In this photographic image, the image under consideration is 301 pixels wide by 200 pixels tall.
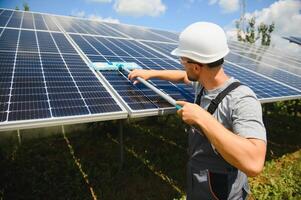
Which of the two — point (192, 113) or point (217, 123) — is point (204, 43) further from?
point (217, 123)

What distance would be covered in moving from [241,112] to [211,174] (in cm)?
99

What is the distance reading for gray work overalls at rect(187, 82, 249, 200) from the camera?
332 centimetres

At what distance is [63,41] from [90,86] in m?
3.21

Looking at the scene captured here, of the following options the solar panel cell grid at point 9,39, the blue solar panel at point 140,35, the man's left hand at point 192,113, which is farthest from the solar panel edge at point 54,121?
the blue solar panel at point 140,35

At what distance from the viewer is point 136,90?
4930 mm

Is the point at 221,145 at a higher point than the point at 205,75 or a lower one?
lower

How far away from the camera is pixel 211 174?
3.35 metres

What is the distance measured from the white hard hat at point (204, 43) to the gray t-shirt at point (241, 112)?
0.37m

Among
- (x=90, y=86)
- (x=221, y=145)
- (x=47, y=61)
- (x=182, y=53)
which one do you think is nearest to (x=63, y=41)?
(x=47, y=61)

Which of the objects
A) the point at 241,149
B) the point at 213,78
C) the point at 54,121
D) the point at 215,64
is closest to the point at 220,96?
the point at 213,78

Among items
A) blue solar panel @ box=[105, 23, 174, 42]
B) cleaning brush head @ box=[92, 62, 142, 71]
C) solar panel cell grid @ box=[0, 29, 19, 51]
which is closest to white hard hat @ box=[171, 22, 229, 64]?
cleaning brush head @ box=[92, 62, 142, 71]

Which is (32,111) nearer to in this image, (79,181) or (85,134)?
(79,181)

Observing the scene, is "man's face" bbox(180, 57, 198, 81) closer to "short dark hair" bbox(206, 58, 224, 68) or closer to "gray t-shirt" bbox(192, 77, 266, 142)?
"short dark hair" bbox(206, 58, 224, 68)

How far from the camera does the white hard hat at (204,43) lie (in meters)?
3.05
